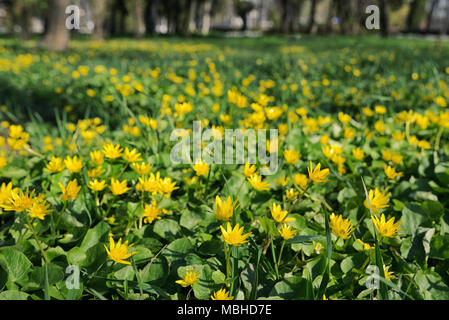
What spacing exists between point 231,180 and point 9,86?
447 cm

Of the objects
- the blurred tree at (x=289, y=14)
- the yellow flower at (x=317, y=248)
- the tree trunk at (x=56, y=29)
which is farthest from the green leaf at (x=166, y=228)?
the blurred tree at (x=289, y=14)

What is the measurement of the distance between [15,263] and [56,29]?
10.2m

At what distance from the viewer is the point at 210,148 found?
1.72 meters

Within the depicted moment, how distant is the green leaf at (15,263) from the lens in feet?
3.56

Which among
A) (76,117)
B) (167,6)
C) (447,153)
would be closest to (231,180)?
(447,153)

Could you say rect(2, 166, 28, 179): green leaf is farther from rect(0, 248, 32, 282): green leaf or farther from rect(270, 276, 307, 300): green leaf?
rect(270, 276, 307, 300): green leaf

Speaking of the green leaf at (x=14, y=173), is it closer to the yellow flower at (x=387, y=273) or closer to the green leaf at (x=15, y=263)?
the green leaf at (x=15, y=263)

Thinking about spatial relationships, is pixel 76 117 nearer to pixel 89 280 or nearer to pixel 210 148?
pixel 210 148

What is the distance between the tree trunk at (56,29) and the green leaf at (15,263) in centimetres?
997

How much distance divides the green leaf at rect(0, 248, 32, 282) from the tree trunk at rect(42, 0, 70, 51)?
9.97m

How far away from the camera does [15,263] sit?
3.61 ft

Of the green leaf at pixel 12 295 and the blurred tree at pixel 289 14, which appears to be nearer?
the green leaf at pixel 12 295

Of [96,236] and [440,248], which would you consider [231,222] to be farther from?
[440,248]

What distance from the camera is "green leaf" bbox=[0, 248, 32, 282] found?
42.8 inches
